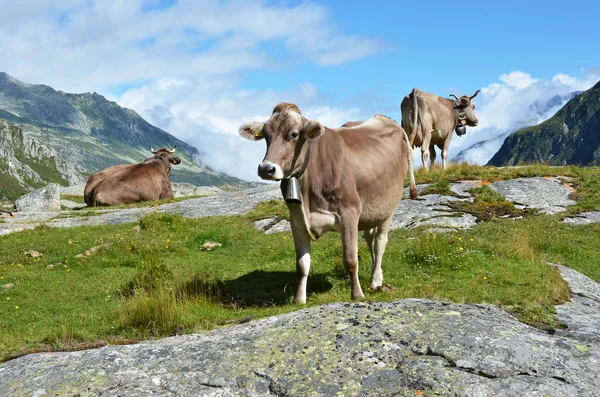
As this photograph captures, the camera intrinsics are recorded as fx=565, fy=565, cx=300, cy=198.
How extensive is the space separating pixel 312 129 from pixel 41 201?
28.1 metres

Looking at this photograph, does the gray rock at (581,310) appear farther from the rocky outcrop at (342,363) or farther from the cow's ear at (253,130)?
the cow's ear at (253,130)

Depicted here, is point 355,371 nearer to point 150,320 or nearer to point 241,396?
point 241,396

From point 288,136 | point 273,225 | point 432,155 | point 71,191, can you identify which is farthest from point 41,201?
point 288,136

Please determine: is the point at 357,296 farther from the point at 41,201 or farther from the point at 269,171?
the point at 41,201

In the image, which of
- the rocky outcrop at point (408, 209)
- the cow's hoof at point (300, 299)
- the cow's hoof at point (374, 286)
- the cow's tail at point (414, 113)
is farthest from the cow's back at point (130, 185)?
the cow's hoof at point (300, 299)

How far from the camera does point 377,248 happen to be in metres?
11.3

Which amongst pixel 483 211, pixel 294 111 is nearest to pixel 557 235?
pixel 483 211

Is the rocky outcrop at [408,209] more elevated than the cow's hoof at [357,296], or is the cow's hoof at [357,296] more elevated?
the rocky outcrop at [408,209]

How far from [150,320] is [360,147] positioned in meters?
4.80

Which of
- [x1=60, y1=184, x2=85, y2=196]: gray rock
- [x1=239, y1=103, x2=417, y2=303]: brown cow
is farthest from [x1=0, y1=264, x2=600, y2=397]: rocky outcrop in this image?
[x1=60, y1=184, x2=85, y2=196]: gray rock

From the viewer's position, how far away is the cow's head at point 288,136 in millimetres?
8812

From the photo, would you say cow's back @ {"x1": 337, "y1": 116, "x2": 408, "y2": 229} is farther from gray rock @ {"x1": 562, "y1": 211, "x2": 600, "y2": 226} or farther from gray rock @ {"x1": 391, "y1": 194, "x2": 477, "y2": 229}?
gray rock @ {"x1": 562, "y1": 211, "x2": 600, "y2": 226}

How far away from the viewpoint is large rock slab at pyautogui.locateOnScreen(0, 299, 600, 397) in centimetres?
564

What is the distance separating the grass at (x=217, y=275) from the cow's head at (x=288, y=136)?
237cm
